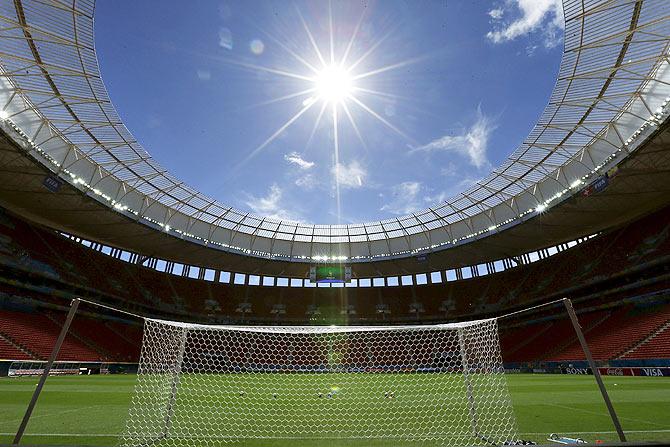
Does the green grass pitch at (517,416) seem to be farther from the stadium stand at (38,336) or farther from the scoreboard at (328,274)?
the scoreboard at (328,274)

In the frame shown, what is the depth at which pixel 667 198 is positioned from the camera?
28.7 metres

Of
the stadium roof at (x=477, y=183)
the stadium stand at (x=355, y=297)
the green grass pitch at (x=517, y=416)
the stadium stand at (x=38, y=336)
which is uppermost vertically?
the stadium roof at (x=477, y=183)

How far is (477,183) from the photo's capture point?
2827 centimetres

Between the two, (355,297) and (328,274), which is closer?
(328,274)

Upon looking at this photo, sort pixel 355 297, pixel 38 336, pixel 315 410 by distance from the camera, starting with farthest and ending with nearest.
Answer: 1. pixel 355 297
2. pixel 38 336
3. pixel 315 410

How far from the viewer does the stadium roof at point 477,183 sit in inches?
609

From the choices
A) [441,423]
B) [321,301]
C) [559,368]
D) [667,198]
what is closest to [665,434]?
[441,423]

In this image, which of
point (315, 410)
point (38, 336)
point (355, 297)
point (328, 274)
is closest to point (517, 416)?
point (315, 410)

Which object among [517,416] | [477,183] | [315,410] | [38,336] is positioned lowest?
[517,416]

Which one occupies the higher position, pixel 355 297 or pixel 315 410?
pixel 355 297

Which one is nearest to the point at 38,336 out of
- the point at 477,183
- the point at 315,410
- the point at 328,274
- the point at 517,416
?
the point at 328,274

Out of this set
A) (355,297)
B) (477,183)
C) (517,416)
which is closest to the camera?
(517,416)

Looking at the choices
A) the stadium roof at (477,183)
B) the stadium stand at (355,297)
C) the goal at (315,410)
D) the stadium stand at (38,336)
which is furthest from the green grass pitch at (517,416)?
the stadium roof at (477,183)

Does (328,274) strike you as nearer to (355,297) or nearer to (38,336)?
(355,297)
